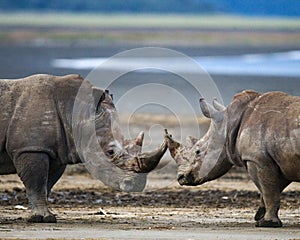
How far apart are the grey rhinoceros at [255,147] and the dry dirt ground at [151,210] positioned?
56cm

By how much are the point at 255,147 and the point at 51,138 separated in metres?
2.74

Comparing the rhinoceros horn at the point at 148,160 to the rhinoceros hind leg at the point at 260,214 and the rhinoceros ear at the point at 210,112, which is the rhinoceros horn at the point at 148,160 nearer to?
the rhinoceros ear at the point at 210,112

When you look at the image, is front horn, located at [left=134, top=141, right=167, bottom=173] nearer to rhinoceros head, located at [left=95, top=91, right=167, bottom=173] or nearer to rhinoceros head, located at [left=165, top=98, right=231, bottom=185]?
rhinoceros head, located at [left=95, top=91, right=167, bottom=173]

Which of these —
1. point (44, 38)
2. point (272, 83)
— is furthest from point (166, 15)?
point (272, 83)

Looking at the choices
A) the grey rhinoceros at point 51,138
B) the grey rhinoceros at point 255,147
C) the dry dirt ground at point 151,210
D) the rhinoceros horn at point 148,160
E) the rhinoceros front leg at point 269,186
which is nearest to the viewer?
the dry dirt ground at point 151,210

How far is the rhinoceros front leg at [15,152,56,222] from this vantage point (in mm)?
18828

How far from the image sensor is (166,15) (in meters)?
196

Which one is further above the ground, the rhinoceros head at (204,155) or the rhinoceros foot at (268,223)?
the rhinoceros head at (204,155)

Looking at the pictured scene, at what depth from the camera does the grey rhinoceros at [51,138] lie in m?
18.8

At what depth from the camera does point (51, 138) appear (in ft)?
62.4

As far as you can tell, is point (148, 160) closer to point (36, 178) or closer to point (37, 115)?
point (36, 178)

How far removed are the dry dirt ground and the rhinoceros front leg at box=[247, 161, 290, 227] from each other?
202mm

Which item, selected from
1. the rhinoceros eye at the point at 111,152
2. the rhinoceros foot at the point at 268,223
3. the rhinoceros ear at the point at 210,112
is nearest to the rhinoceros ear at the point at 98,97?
the rhinoceros eye at the point at 111,152

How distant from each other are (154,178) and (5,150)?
20.6 ft
